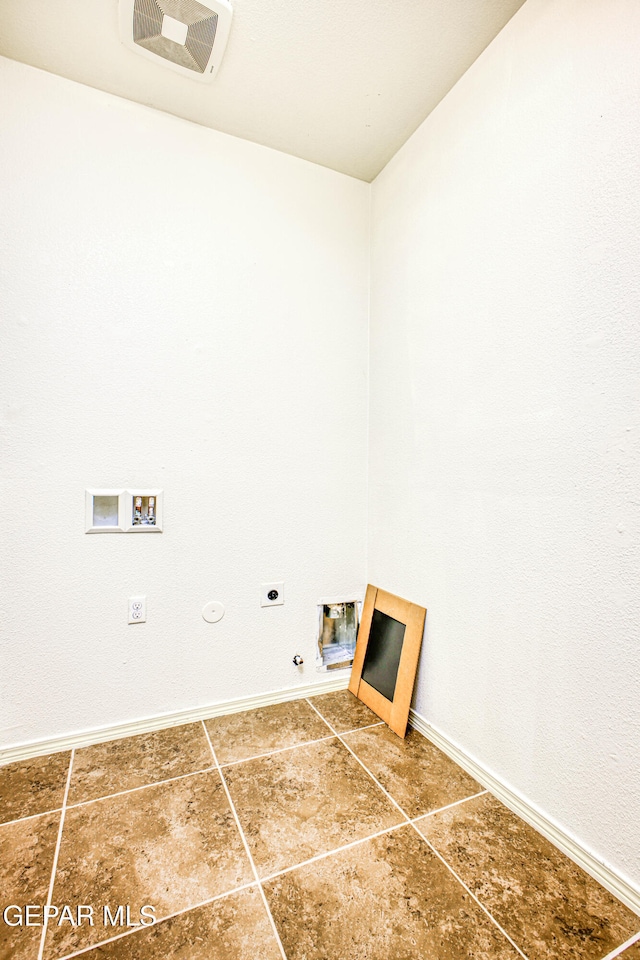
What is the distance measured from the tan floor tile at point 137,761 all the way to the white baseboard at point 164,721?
3cm

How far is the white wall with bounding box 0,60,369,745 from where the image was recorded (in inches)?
62.8

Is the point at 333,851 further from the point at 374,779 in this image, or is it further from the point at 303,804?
the point at 374,779

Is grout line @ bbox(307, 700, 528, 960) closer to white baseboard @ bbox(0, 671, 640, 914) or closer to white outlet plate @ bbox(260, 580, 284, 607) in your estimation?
white baseboard @ bbox(0, 671, 640, 914)

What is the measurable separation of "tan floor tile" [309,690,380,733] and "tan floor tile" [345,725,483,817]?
65 millimetres

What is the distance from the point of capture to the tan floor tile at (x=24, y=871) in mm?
950

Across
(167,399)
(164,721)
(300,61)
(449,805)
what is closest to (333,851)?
(449,805)

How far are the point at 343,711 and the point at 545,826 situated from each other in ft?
2.86

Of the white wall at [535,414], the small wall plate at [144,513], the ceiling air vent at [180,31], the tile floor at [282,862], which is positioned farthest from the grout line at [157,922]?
the ceiling air vent at [180,31]

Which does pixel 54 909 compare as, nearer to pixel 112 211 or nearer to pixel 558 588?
pixel 558 588

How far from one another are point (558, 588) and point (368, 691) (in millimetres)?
1092

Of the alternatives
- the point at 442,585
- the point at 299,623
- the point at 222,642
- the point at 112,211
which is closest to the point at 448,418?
the point at 442,585

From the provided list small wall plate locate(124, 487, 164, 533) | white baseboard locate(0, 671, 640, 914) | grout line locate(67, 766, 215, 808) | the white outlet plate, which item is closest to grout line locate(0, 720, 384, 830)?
grout line locate(67, 766, 215, 808)

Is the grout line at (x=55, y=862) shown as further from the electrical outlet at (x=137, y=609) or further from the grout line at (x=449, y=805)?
the grout line at (x=449, y=805)

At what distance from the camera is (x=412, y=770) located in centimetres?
152
